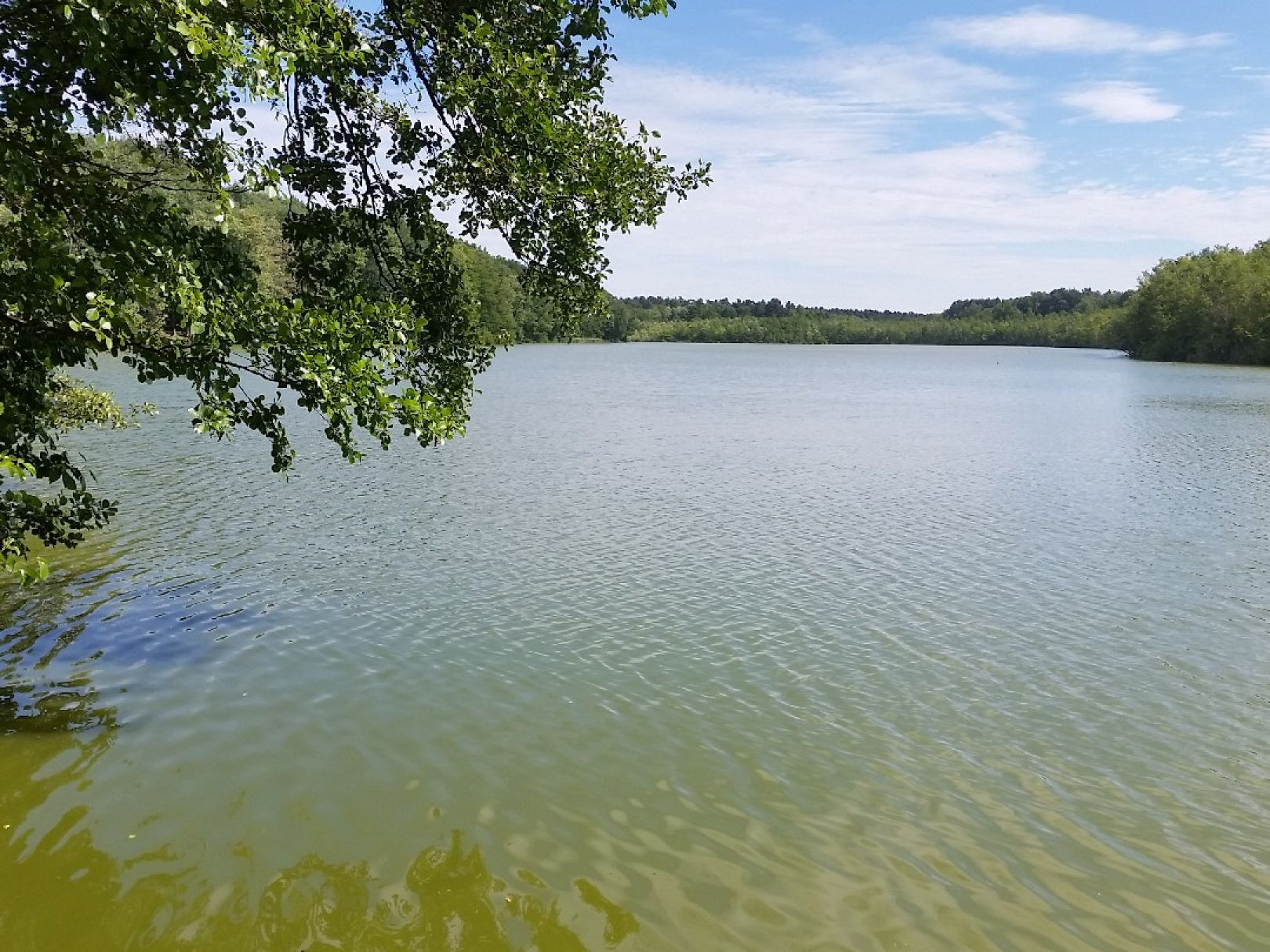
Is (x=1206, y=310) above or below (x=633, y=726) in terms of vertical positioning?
above

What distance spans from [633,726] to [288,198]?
707 centimetres

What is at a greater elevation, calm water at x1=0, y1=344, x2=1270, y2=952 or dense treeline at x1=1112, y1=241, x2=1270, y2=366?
dense treeline at x1=1112, y1=241, x2=1270, y2=366

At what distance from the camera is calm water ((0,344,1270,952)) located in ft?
25.2

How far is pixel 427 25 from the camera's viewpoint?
10.7 metres

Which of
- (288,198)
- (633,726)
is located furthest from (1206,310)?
(288,198)

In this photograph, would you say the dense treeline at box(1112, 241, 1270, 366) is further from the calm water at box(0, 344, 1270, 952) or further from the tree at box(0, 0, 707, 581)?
the tree at box(0, 0, 707, 581)

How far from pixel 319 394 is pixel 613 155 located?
450 cm

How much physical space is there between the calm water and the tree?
9.68 ft

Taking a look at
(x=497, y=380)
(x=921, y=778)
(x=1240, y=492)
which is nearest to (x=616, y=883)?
(x=921, y=778)

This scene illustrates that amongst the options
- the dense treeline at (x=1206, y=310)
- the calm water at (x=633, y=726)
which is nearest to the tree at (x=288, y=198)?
the calm water at (x=633, y=726)

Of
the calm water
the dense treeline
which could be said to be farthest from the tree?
the dense treeline

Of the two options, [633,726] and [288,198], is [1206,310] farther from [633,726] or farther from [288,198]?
[288,198]

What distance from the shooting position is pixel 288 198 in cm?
941

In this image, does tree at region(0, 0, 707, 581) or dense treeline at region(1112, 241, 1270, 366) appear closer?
tree at region(0, 0, 707, 581)
